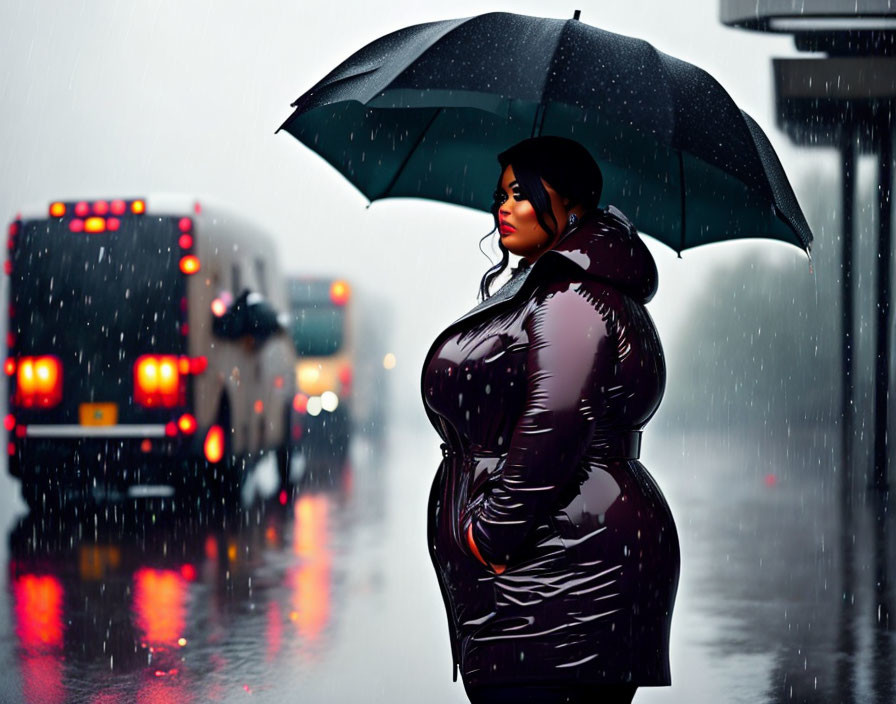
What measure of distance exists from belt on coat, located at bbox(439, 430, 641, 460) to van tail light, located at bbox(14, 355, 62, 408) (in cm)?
1008

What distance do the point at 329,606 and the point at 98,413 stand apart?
5.21 metres

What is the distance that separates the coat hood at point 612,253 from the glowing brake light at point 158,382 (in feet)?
31.9

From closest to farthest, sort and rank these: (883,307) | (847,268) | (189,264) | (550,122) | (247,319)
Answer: (550,122) → (189,264) → (247,319) → (883,307) → (847,268)

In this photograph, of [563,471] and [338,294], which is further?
[338,294]

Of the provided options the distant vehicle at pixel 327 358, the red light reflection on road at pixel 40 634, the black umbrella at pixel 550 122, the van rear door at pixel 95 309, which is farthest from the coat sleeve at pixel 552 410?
the distant vehicle at pixel 327 358

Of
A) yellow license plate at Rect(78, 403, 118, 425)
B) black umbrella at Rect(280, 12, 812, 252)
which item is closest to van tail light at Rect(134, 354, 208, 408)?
yellow license plate at Rect(78, 403, 118, 425)

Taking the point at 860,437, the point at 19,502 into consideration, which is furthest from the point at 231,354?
the point at 860,437

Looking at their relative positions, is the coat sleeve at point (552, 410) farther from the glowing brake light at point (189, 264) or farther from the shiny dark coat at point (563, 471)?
the glowing brake light at point (189, 264)

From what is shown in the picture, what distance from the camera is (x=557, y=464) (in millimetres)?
2672

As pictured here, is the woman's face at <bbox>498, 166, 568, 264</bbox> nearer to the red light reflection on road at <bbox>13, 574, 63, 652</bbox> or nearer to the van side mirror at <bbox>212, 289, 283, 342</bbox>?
the red light reflection on road at <bbox>13, 574, 63, 652</bbox>

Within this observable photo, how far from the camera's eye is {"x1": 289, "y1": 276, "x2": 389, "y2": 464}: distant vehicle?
23203mm

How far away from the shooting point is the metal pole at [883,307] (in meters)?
15.8

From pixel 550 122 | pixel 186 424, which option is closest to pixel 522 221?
pixel 550 122

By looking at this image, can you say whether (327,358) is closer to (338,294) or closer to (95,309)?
(338,294)
